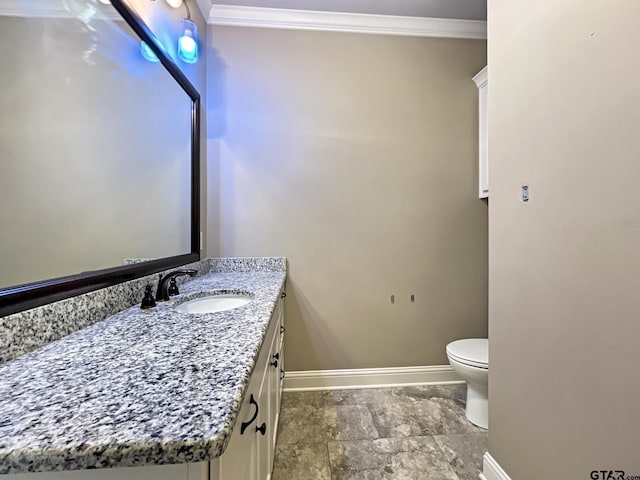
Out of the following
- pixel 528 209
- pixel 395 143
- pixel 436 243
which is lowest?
pixel 436 243

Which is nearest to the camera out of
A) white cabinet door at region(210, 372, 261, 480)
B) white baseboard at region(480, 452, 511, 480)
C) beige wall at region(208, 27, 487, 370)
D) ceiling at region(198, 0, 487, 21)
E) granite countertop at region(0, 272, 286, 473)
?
granite countertop at region(0, 272, 286, 473)

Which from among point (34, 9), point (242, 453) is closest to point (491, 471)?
point (242, 453)

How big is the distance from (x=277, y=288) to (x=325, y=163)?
1050 mm

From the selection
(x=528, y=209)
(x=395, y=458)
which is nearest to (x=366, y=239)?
(x=528, y=209)

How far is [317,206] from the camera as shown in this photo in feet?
6.50

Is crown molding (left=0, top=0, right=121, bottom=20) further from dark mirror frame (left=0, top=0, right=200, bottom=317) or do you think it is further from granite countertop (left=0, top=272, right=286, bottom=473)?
granite countertop (left=0, top=272, right=286, bottom=473)

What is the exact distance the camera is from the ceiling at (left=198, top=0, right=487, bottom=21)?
6.01 feet

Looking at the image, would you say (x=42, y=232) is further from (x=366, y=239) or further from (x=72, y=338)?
(x=366, y=239)

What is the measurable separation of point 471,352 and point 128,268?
5.98 feet

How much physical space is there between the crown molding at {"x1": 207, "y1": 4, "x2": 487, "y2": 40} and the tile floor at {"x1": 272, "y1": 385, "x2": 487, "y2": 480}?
2633 millimetres

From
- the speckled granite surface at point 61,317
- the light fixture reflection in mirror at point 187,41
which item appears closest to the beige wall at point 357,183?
the light fixture reflection in mirror at point 187,41

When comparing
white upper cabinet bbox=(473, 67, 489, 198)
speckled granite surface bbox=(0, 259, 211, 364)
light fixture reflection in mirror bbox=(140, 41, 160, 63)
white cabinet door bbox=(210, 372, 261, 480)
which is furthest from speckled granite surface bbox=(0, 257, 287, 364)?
white upper cabinet bbox=(473, 67, 489, 198)

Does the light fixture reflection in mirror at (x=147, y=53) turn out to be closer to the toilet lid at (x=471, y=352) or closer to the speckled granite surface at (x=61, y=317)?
the speckled granite surface at (x=61, y=317)

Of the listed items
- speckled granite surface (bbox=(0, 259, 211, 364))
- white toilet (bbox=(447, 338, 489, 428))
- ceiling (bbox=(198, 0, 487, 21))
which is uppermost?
ceiling (bbox=(198, 0, 487, 21))
